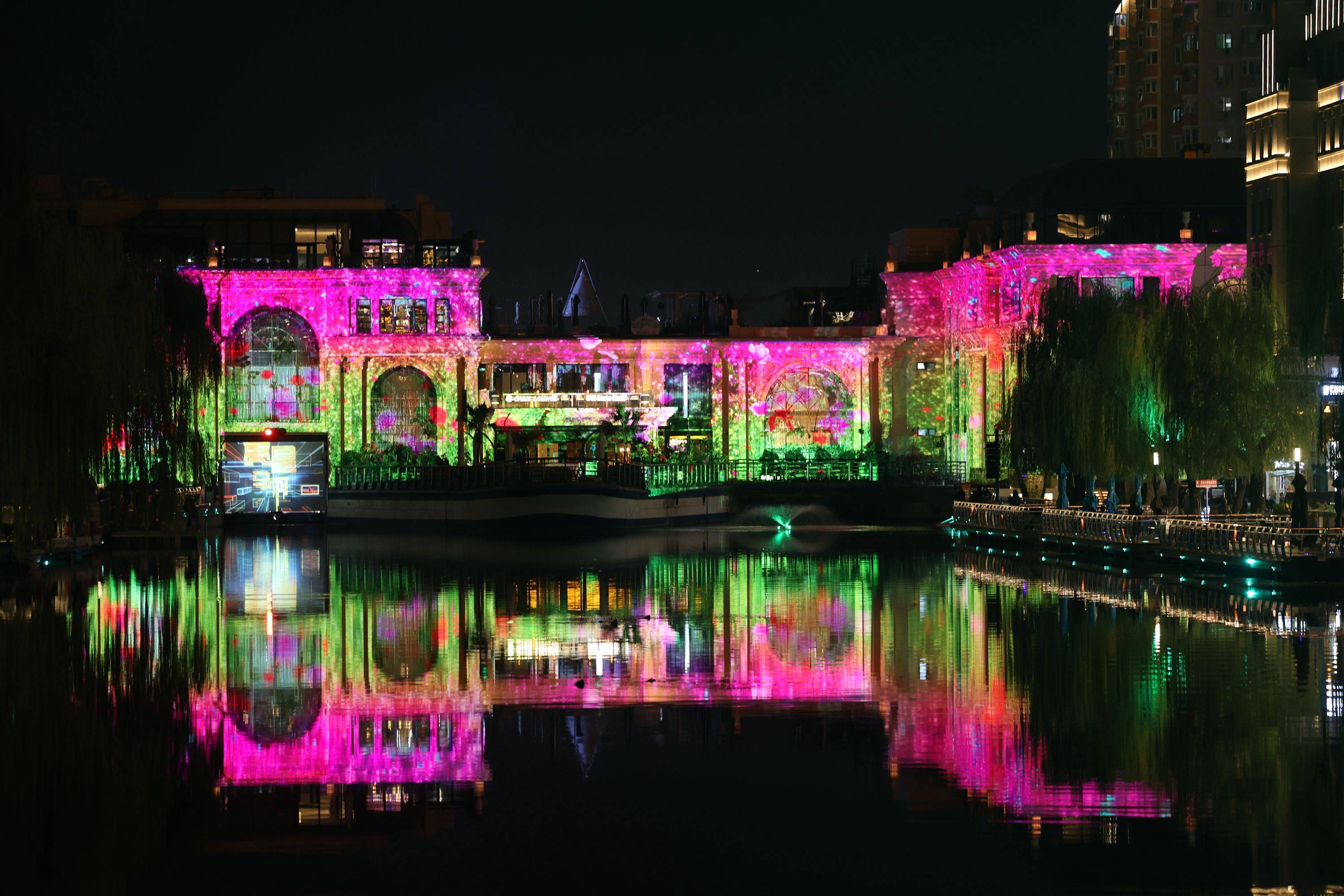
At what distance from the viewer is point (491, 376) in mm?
83938

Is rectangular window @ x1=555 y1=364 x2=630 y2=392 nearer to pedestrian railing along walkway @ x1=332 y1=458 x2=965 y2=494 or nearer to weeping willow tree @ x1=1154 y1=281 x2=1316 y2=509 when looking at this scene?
pedestrian railing along walkway @ x1=332 y1=458 x2=965 y2=494

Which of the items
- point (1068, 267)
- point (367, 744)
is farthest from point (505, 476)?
point (367, 744)

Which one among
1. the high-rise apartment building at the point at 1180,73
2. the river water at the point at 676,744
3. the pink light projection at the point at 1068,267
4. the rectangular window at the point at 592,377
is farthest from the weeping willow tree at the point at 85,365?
the high-rise apartment building at the point at 1180,73

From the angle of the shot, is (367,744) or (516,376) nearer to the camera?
(367,744)

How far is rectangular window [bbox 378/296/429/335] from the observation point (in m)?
79.8

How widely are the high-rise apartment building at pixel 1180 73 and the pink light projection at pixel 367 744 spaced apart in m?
91.6

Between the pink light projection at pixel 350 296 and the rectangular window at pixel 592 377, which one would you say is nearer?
the pink light projection at pixel 350 296

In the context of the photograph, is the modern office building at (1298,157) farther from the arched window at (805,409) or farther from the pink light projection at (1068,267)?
the arched window at (805,409)

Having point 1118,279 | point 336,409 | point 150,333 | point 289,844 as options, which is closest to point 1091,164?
point 1118,279

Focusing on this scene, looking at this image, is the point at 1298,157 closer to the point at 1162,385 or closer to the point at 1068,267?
the point at 1162,385

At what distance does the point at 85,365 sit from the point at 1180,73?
97.0 meters

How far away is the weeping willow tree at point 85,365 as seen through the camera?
83.7ft

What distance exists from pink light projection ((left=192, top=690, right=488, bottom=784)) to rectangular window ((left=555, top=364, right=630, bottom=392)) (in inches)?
2484

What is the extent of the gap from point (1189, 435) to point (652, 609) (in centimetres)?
1928
